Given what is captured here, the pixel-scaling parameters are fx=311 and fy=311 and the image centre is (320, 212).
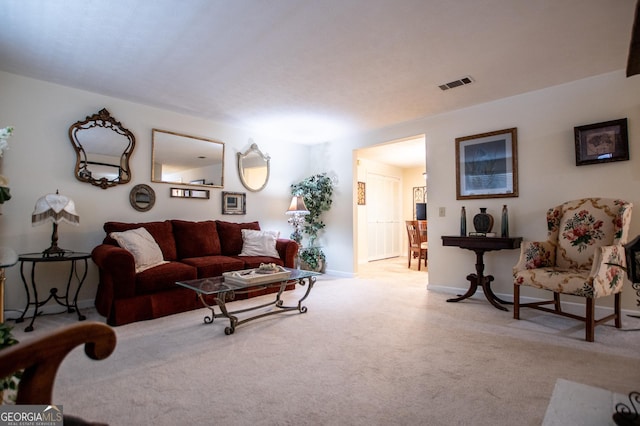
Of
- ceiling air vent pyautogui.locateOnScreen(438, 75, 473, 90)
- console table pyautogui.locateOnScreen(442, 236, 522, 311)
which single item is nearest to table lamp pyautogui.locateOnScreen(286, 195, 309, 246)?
console table pyautogui.locateOnScreen(442, 236, 522, 311)

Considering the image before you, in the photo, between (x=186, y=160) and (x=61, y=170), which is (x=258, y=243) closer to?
(x=186, y=160)

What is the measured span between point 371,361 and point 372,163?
588cm

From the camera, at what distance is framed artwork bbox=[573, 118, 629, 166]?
2984 mm

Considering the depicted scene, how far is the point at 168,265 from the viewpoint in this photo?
325cm

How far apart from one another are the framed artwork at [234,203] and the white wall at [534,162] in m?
2.61

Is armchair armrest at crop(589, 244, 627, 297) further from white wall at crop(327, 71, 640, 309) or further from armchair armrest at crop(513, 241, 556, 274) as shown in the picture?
white wall at crop(327, 71, 640, 309)

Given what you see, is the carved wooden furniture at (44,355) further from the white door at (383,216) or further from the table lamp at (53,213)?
the white door at (383,216)

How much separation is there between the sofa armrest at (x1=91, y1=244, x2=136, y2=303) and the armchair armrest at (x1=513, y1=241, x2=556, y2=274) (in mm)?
3580

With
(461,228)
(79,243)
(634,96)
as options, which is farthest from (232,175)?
(634,96)

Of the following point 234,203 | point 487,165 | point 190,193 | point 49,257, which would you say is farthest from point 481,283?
point 49,257

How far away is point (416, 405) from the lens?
156 centimetres

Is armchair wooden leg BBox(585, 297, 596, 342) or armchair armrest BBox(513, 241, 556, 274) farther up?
armchair armrest BBox(513, 241, 556, 274)

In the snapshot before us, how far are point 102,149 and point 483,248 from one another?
4.48m

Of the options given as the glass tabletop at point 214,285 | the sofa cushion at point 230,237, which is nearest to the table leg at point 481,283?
the glass tabletop at point 214,285
